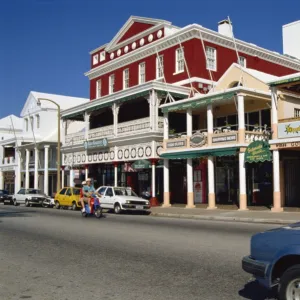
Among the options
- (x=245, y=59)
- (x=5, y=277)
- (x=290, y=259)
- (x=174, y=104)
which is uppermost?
Answer: (x=245, y=59)

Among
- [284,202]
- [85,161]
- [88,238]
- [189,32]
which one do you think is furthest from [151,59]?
[88,238]

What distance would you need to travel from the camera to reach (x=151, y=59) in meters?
34.2

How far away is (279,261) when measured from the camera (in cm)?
528

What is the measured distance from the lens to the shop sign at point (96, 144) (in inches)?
1293

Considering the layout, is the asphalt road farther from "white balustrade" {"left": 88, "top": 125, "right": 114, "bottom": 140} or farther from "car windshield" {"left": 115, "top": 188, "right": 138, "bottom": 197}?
"white balustrade" {"left": 88, "top": 125, "right": 114, "bottom": 140}

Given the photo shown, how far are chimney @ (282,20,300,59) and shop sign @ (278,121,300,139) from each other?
2007 centimetres

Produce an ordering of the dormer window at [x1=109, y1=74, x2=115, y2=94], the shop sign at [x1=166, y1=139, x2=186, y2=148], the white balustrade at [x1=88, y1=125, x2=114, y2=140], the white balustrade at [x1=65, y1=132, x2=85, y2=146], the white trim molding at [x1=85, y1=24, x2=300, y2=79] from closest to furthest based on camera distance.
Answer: the shop sign at [x1=166, y1=139, x2=186, y2=148] → the white trim molding at [x1=85, y1=24, x2=300, y2=79] → the white balustrade at [x1=88, y1=125, x2=114, y2=140] → the white balustrade at [x1=65, y1=132, x2=85, y2=146] → the dormer window at [x1=109, y1=74, x2=115, y2=94]

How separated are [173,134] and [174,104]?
6.78ft

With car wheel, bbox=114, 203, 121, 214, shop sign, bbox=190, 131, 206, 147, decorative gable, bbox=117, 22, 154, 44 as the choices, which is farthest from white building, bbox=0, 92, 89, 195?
car wheel, bbox=114, 203, 121, 214

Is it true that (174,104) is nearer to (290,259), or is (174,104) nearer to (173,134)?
(173,134)

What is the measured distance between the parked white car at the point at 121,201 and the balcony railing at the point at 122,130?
602cm

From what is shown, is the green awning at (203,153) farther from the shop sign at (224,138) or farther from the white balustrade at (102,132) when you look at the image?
the white balustrade at (102,132)

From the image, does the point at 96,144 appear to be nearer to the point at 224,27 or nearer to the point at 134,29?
the point at 134,29

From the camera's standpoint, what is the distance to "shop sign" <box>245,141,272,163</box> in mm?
22297
